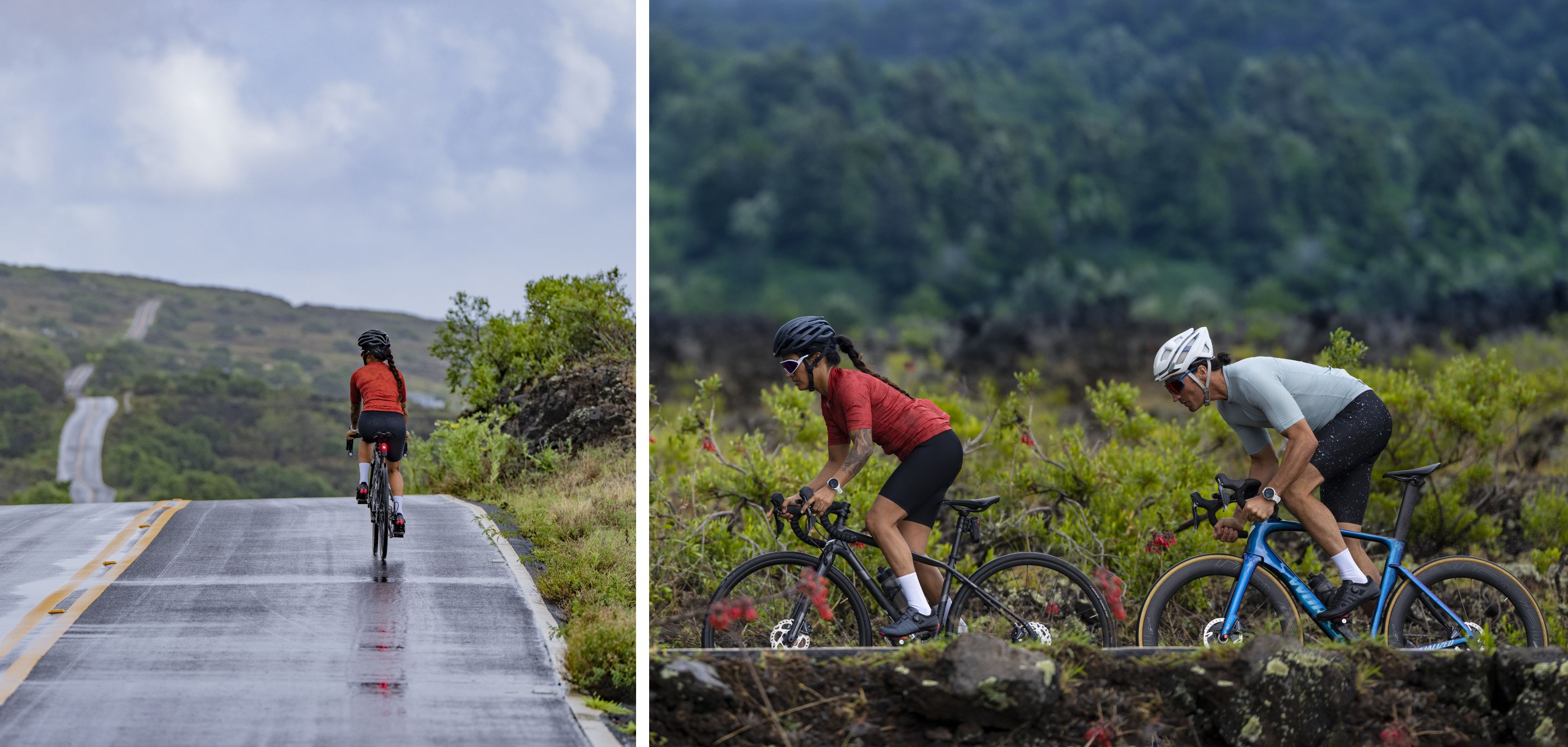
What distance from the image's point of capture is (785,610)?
5.32 m

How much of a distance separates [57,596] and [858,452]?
3.10 meters

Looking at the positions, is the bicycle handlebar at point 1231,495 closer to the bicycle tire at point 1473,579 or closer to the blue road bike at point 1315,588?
the blue road bike at point 1315,588

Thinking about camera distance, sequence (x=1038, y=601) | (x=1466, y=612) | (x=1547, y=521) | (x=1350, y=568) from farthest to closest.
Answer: (x=1547, y=521) → (x=1466, y=612) → (x=1038, y=601) → (x=1350, y=568)

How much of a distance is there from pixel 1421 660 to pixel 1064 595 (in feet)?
5.71

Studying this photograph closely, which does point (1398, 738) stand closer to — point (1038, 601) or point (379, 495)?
point (1038, 601)

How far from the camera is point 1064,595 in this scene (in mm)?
5734

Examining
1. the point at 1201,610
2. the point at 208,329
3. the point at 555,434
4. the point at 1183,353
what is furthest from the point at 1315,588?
the point at 208,329

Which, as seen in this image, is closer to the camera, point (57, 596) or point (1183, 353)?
point (1183, 353)

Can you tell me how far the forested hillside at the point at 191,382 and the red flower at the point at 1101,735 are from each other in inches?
124

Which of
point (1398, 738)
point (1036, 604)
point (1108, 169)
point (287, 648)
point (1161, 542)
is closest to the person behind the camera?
point (1398, 738)

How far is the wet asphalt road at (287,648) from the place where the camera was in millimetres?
3887

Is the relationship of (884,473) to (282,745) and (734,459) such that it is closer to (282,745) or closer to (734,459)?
(734,459)

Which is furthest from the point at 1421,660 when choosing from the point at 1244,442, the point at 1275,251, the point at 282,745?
the point at 1275,251

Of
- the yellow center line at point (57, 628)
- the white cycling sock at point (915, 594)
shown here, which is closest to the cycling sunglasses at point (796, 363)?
the white cycling sock at point (915, 594)
